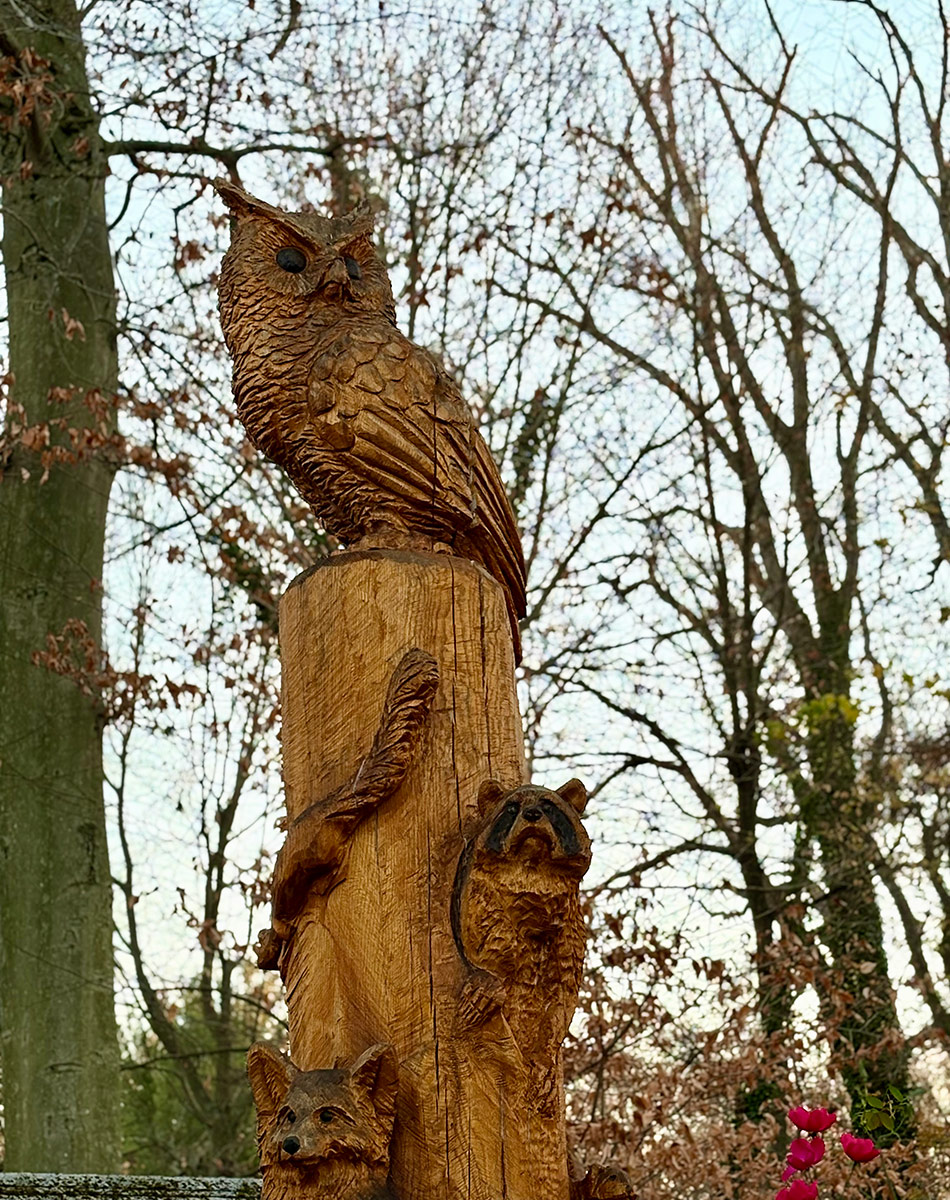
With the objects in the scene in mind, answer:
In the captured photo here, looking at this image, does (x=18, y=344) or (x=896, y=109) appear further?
(x=896, y=109)

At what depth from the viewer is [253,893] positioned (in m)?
8.00

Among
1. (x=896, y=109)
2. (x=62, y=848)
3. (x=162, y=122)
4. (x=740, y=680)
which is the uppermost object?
(x=896, y=109)

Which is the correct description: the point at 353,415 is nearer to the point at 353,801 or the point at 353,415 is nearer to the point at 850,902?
the point at 353,801

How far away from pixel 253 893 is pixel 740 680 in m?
3.40

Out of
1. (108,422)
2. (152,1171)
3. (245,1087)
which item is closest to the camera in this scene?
(108,422)

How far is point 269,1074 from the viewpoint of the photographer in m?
2.22

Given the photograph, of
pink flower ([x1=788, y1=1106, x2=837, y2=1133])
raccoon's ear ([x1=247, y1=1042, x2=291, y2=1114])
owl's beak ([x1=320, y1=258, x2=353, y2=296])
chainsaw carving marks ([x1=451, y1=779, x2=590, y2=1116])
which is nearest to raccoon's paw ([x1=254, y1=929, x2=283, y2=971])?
raccoon's ear ([x1=247, y1=1042, x2=291, y2=1114])

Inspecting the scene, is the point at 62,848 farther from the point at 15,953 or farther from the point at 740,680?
the point at 740,680

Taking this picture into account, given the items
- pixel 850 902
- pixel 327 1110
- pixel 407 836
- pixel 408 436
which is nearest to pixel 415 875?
pixel 407 836

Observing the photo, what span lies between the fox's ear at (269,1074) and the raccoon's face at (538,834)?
44 cm

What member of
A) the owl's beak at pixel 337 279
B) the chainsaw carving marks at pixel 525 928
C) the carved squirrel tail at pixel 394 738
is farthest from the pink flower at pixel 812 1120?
the owl's beak at pixel 337 279

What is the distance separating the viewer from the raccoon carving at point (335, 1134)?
82.0 inches

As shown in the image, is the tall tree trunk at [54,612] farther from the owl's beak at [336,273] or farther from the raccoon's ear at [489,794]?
the raccoon's ear at [489,794]

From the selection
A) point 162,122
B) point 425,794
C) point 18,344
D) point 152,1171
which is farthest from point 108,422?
point 152,1171
